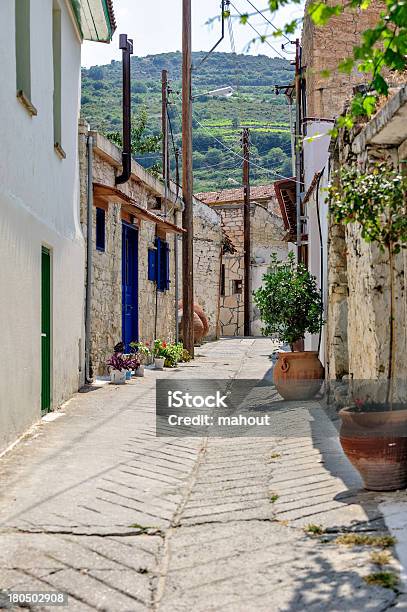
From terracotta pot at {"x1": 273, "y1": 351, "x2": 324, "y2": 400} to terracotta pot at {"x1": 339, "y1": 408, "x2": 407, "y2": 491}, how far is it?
485cm

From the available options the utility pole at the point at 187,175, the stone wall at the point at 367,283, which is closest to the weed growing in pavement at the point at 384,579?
the stone wall at the point at 367,283

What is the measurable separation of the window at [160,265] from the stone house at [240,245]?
14443mm

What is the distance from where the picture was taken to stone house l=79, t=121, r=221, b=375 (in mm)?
11922

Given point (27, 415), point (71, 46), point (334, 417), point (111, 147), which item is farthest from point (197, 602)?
point (111, 147)

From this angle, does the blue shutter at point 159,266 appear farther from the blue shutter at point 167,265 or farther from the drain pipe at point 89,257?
the drain pipe at point 89,257

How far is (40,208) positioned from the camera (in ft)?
26.9

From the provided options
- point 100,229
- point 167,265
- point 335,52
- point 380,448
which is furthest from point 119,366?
point 380,448

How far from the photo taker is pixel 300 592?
339cm

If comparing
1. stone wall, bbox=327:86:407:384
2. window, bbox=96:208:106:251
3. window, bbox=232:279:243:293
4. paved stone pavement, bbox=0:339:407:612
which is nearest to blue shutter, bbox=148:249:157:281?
window, bbox=96:208:106:251

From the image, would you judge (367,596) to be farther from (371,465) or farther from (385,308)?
(385,308)

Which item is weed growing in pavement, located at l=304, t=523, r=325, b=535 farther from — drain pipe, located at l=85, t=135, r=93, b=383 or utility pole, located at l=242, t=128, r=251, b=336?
utility pole, located at l=242, t=128, r=251, b=336

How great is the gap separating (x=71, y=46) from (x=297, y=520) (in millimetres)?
8036

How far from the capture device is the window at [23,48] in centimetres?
754

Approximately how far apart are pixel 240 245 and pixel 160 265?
644 inches
